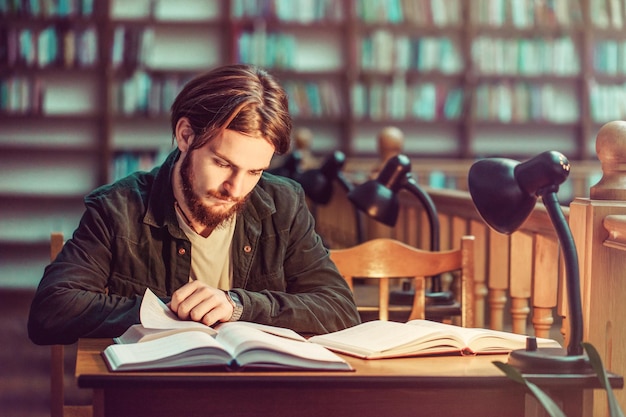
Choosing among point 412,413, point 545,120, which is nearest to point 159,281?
point 412,413

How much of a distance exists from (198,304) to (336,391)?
320 mm

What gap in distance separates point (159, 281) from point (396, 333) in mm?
590

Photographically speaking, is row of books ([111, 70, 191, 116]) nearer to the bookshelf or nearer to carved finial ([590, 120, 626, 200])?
the bookshelf

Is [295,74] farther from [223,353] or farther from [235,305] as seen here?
[223,353]

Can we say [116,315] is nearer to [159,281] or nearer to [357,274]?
[159,281]

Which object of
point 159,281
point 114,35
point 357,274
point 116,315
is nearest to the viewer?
point 116,315

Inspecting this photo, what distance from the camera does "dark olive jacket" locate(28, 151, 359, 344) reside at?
5.54 feet

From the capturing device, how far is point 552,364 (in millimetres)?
1273

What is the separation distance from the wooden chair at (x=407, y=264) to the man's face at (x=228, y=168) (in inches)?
17.8

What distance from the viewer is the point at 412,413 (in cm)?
133

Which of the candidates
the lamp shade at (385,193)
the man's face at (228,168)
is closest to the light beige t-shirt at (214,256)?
the man's face at (228,168)

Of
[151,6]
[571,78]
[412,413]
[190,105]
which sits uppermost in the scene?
[151,6]

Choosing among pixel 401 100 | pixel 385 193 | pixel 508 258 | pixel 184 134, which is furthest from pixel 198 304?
pixel 401 100

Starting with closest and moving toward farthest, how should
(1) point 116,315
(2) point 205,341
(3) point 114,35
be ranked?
1. (2) point 205,341
2. (1) point 116,315
3. (3) point 114,35
